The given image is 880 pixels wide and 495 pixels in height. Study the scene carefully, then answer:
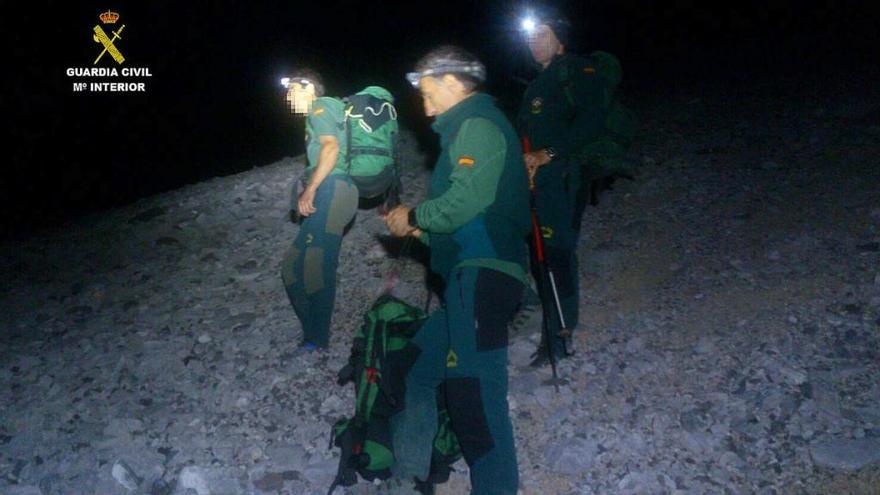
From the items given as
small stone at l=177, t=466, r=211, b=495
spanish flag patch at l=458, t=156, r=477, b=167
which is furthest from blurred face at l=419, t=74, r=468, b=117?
small stone at l=177, t=466, r=211, b=495

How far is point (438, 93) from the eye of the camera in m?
3.84

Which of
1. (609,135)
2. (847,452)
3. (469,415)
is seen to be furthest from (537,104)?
(847,452)

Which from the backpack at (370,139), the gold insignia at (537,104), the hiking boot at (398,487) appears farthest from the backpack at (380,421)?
the gold insignia at (537,104)

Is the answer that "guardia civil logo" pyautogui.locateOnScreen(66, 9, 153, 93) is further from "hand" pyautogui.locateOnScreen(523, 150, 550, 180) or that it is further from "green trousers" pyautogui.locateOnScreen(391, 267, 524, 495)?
"green trousers" pyautogui.locateOnScreen(391, 267, 524, 495)

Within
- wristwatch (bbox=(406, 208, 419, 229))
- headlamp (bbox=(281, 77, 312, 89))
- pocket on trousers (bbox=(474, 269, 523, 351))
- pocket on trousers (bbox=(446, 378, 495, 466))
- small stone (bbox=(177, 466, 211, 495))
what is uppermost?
headlamp (bbox=(281, 77, 312, 89))

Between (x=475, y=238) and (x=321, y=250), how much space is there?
8.15 ft

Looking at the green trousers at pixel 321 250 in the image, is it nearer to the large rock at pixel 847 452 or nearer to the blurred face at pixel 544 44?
the blurred face at pixel 544 44

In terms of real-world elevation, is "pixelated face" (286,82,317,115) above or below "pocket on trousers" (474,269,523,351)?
above

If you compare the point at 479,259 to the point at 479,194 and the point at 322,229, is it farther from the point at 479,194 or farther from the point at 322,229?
the point at 322,229

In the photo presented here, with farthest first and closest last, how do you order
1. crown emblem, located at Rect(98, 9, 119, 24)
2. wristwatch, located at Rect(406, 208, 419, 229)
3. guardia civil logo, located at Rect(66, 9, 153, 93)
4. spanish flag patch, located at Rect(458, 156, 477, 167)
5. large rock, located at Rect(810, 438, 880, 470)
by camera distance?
crown emblem, located at Rect(98, 9, 119, 24) < guardia civil logo, located at Rect(66, 9, 153, 93) < large rock, located at Rect(810, 438, 880, 470) < wristwatch, located at Rect(406, 208, 419, 229) < spanish flag patch, located at Rect(458, 156, 477, 167)

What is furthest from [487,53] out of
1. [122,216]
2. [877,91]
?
[122,216]

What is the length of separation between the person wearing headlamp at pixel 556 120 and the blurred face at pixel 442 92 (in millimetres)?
1222

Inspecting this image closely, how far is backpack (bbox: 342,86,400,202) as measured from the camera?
18.8 feet

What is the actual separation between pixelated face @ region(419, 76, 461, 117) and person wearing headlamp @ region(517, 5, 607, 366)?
4.01ft
